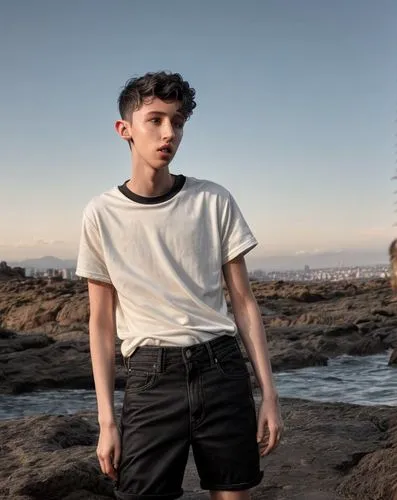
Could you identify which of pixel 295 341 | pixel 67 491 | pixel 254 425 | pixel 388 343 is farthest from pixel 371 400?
pixel 254 425

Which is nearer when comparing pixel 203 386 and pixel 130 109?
pixel 203 386

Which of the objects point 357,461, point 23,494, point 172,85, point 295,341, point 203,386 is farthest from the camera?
point 295,341

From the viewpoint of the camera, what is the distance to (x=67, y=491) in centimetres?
405

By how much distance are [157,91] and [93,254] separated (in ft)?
2.03

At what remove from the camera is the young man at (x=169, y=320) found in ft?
7.73

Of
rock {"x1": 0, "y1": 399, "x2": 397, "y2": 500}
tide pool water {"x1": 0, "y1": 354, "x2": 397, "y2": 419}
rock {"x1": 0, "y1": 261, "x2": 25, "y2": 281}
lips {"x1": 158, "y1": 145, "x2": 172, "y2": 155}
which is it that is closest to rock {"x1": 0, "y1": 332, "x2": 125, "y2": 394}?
tide pool water {"x1": 0, "y1": 354, "x2": 397, "y2": 419}

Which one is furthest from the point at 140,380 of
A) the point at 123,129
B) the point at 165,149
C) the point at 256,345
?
the point at 123,129

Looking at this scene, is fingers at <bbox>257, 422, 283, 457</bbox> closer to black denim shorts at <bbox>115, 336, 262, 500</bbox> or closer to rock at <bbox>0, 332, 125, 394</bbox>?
black denim shorts at <bbox>115, 336, 262, 500</bbox>

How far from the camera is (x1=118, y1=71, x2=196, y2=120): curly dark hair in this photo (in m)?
2.50

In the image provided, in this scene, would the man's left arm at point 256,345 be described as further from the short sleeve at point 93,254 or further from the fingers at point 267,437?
the short sleeve at point 93,254

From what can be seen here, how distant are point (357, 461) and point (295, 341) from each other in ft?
31.0

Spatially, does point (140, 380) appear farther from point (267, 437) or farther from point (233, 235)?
point (233, 235)

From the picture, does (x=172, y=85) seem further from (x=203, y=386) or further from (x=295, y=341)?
(x=295, y=341)

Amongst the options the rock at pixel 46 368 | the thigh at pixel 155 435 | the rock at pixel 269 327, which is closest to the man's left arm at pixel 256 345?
the thigh at pixel 155 435
